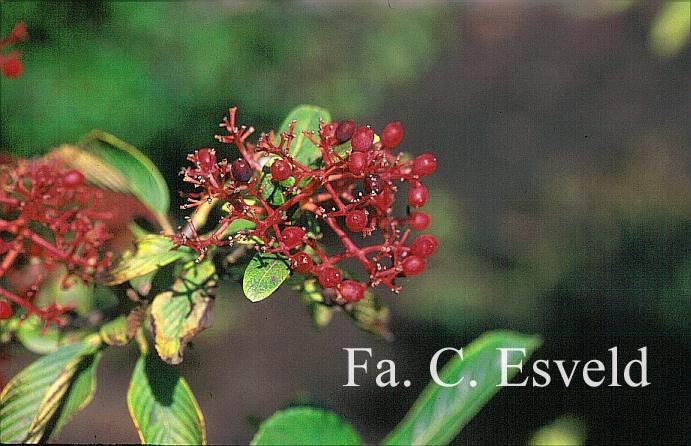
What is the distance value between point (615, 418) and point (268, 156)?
107 centimetres

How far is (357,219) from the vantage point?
0.60m

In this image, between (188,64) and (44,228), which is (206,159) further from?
(188,64)

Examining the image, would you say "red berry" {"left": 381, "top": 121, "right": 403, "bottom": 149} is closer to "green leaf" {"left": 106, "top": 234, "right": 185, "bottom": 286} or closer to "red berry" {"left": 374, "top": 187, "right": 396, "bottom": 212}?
"red berry" {"left": 374, "top": 187, "right": 396, "bottom": 212}

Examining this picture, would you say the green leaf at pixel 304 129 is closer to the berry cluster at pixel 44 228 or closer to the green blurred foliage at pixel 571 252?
the berry cluster at pixel 44 228

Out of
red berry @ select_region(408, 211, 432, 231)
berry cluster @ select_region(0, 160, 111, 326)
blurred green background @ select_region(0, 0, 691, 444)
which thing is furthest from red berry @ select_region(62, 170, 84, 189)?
blurred green background @ select_region(0, 0, 691, 444)

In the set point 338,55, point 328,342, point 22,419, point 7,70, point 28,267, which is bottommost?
point 22,419

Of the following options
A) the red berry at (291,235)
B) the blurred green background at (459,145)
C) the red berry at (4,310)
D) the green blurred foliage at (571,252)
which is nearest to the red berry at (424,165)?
the red berry at (291,235)

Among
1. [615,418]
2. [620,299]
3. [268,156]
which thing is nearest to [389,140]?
[268,156]

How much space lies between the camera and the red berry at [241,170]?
58 cm

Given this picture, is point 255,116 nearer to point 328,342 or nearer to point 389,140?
point 328,342

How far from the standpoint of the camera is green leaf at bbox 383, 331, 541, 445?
0.76m

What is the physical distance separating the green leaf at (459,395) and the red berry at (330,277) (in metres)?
0.23

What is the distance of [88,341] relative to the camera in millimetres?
726

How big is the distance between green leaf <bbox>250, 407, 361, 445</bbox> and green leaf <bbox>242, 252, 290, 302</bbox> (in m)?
0.24
